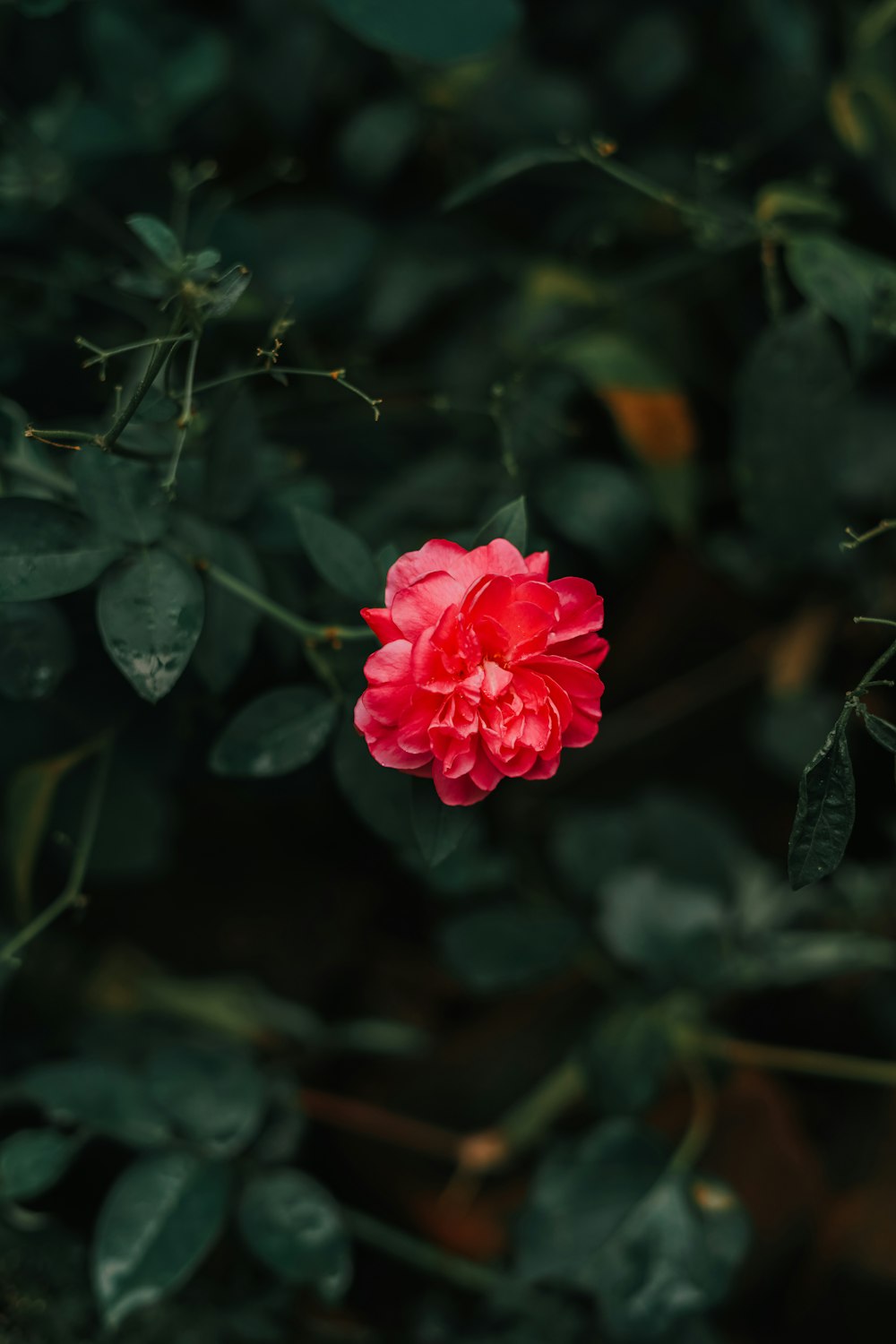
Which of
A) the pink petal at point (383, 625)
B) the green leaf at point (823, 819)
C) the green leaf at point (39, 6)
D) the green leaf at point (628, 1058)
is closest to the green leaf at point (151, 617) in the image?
the pink petal at point (383, 625)

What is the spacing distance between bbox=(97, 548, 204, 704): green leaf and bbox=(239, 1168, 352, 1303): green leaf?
1.55ft

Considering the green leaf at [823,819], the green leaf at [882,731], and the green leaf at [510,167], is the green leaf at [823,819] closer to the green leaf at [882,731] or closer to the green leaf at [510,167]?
the green leaf at [882,731]

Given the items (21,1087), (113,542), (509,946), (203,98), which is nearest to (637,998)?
(509,946)

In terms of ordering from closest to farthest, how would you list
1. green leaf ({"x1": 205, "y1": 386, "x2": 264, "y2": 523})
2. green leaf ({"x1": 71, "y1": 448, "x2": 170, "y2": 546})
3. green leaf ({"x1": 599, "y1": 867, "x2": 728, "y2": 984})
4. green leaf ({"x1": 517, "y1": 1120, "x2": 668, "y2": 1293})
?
1. green leaf ({"x1": 71, "y1": 448, "x2": 170, "y2": 546})
2. green leaf ({"x1": 205, "y1": 386, "x2": 264, "y2": 523})
3. green leaf ({"x1": 517, "y1": 1120, "x2": 668, "y2": 1293})
4. green leaf ({"x1": 599, "y1": 867, "x2": 728, "y2": 984})

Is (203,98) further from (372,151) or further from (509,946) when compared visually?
(509,946)

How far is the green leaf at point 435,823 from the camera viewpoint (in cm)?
59

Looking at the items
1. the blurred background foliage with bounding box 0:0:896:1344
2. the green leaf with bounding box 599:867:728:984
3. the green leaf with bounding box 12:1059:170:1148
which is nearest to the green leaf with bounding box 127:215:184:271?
the blurred background foliage with bounding box 0:0:896:1344

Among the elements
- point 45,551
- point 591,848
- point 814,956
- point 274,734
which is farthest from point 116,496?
point 814,956

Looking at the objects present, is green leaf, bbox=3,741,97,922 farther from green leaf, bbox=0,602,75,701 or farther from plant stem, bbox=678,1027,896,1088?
plant stem, bbox=678,1027,896,1088

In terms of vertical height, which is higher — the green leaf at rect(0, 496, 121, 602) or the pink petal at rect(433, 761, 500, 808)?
the green leaf at rect(0, 496, 121, 602)

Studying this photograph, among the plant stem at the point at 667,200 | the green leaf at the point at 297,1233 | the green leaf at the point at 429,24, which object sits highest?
the green leaf at the point at 429,24

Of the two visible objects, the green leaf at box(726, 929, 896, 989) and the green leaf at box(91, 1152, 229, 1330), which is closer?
the green leaf at box(91, 1152, 229, 1330)

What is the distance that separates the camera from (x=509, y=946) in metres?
1.04

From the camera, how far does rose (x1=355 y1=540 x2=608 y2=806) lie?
0.54 meters
